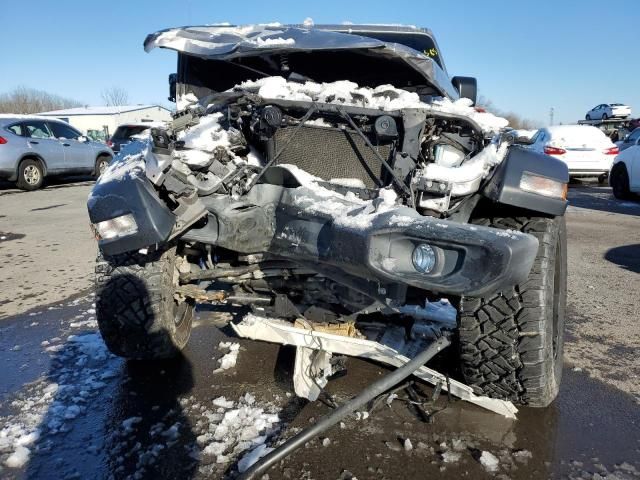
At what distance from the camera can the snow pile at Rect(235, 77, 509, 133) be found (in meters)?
2.54

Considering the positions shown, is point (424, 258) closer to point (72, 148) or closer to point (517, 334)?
point (517, 334)

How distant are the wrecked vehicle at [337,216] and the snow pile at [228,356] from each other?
267 mm

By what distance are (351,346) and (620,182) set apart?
33.0 feet

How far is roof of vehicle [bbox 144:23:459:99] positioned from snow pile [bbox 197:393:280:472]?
1833 millimetres

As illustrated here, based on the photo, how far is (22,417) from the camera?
246 centimetres

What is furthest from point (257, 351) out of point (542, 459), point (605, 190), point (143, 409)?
point (605, 190)

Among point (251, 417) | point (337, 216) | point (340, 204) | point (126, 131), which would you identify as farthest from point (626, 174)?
point (126, 131)

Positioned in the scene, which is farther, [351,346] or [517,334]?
[351,346]

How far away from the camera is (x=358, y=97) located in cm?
260

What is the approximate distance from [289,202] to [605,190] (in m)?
12.5

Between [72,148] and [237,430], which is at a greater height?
[72,148]

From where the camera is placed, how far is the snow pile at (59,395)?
2.29 meters

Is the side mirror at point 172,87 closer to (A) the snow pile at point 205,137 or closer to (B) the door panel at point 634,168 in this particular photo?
(A) the snow pile at point 205,137

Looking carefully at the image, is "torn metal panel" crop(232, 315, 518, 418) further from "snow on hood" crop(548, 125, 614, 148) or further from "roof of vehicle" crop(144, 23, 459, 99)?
"snow on hood" crop(548, 125, 614, 148)
